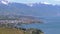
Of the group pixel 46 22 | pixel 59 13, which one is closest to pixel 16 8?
pixel 46 22

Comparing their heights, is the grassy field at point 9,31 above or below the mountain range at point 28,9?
below

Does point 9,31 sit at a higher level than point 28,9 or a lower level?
lower

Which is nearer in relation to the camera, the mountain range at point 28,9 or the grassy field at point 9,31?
the grassy field at point 9,31

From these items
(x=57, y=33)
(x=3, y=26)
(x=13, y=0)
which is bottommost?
(x=57, y=33)

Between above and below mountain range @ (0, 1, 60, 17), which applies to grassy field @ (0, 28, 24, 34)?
below

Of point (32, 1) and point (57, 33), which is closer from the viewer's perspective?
point (57, 33)

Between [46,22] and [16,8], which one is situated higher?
[16,8]

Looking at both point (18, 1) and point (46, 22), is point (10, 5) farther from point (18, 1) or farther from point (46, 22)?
point (46, 22)

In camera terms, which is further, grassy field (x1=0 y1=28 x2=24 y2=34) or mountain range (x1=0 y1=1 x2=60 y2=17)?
mountain range (x1=0 y1=1 x2=60 y2=17)
